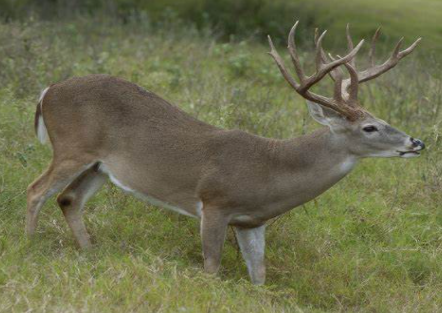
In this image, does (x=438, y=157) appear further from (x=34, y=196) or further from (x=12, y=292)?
(x=12, y=292)

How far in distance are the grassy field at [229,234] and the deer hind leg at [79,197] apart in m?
0.09

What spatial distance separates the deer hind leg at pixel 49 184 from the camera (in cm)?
600

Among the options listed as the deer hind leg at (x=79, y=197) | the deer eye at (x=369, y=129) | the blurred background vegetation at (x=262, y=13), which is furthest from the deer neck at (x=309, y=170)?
the blurred background vegetation at (x=262, y=13)

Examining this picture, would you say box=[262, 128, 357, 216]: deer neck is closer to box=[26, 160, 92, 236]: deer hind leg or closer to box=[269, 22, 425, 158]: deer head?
box=[269, 22, 425, 158]: deer head

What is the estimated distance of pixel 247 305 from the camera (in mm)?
5203

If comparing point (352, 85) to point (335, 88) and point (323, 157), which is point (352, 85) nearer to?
point (335, 88)

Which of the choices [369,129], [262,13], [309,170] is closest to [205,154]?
[309,170]

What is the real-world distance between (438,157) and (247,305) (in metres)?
2.99

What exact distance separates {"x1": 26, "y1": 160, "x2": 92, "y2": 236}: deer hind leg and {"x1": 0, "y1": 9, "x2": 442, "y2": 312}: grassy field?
141 millimetres

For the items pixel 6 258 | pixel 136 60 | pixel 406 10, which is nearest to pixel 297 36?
pixel 406 10

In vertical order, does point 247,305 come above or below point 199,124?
below

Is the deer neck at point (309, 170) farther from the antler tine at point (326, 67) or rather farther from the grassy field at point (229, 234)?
the grassy field at point (229, 234)

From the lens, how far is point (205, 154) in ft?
19.4

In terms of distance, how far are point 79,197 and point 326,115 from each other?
5.58 feet
